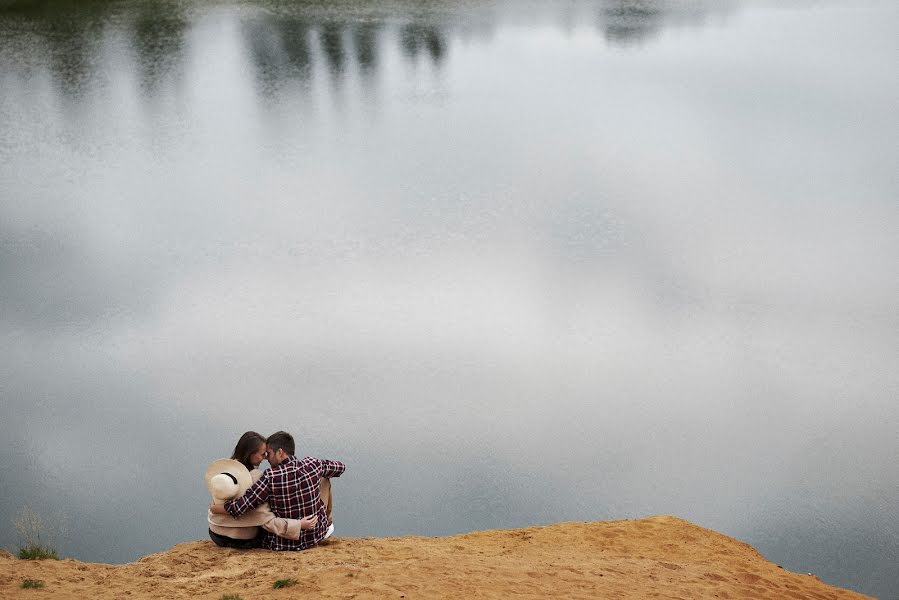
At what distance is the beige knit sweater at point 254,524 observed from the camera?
22.4ft

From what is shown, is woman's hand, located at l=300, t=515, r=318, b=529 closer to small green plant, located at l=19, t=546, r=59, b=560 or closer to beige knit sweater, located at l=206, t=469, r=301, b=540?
beige knit sweater, located at l=206, t=469, r=301, b=540

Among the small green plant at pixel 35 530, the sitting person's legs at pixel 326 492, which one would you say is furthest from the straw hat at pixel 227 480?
the small green plant at pixel 35 530

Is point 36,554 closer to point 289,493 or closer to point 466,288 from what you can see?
point 289,493

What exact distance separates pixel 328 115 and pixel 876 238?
1062 centimetres

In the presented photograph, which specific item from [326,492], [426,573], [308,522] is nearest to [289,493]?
[308,522]

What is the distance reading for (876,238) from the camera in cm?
1487

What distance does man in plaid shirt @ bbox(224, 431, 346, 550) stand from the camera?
6680 millimetres

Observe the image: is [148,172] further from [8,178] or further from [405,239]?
[405,239]

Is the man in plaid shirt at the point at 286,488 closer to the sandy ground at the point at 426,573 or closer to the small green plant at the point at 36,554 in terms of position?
the sandy ground at the point at 426,573

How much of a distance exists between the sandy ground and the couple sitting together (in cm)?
13

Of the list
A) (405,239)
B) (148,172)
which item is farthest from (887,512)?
(148,172)

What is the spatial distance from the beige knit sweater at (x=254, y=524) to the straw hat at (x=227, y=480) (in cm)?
14

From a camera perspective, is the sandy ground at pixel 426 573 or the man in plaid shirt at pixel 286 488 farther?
the man in plaid shirt at pixel 286 488

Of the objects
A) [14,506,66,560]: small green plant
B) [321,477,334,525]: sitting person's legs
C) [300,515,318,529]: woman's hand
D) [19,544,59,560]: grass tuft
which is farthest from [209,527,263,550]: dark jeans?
[14,506,66,560]: small green plant
